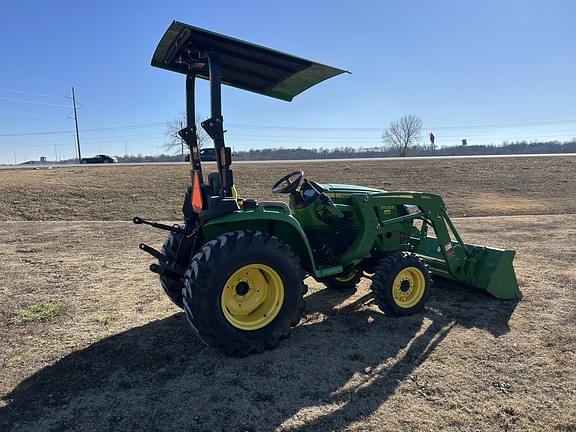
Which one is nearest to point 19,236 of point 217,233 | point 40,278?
point 40,278

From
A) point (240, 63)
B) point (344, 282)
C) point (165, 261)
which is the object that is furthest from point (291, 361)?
point (240, 63)

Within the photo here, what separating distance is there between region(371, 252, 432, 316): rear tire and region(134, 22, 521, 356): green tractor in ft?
0.04

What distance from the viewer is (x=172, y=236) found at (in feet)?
16.0

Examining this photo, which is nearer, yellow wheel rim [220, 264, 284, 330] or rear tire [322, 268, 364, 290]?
yellow wheel rim [220, 264, 284, 330]

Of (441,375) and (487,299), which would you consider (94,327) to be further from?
(487,299)

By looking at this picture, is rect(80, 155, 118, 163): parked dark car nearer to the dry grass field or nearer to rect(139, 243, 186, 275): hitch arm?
the dry grass field

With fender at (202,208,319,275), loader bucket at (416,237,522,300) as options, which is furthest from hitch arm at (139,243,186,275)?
loader bucket at (416,237,522,300)

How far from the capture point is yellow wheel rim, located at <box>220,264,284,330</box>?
4.07 m

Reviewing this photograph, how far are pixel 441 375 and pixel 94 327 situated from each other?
10.9 feet

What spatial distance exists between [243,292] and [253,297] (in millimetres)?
121

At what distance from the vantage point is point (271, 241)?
13.3 ft

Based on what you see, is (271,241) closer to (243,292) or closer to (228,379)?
(243,292)

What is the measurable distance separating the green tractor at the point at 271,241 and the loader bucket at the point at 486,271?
0.01 metres

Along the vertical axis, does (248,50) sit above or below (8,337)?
above
